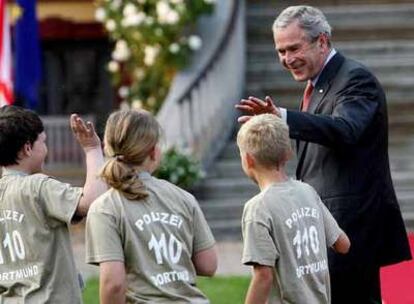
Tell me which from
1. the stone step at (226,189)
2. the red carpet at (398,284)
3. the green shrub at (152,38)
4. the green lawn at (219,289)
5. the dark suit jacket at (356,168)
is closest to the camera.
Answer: the dark suit jacket at (356,168)

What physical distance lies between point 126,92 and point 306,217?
33.3ft

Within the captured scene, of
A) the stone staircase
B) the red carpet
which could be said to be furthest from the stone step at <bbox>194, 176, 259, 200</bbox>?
the red carpet

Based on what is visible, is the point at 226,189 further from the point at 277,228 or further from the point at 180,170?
the point at 277,228

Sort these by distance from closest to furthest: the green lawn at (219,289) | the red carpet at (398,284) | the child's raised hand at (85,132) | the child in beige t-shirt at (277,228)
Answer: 1. the child in beige t-shirt at (277,228)
2. the child's raised hand at (85,132)
3. the red carpet at (398,284)
4. the green lawn at (219,289)

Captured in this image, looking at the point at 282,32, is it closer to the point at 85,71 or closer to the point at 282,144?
the point at 282,144

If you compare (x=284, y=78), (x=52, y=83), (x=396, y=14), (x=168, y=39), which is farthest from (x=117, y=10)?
(x=52, y=83)

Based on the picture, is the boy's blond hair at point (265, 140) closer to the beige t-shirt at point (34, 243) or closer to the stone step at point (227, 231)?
the beige t-shirt at point (34, 243)

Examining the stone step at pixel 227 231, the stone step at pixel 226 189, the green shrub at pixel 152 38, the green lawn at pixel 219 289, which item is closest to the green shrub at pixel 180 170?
the stone step at pixel 226 189

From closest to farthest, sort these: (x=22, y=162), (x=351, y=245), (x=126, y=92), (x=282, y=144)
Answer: (x=282, y=144) → (x=22, y=162) → (x=351, y=245) → (x=126, y=92)

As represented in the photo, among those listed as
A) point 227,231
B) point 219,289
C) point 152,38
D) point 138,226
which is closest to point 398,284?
point 219,289

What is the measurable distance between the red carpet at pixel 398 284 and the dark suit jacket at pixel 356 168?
5.51ft

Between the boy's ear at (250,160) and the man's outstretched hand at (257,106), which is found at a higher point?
the man's outstretched hand at (257,106)

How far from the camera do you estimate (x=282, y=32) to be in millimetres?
6344

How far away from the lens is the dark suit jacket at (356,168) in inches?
249
